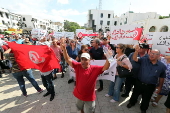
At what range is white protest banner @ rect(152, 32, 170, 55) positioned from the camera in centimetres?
251

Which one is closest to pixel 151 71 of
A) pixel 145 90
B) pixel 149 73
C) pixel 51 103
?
pixel 149 73

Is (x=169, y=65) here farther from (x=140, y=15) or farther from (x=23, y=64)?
(x=140, y=15)

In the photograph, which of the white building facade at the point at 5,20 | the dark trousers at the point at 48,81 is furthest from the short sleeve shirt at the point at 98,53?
the white building facade at the point at 5,20

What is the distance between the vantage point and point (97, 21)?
47.8m

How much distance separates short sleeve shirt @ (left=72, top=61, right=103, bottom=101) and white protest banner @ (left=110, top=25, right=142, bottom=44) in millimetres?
1491

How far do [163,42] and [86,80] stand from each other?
2448 mm

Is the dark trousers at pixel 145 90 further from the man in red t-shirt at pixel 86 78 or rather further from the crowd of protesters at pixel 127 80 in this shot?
the man in red t-shirt at pixel 86 78

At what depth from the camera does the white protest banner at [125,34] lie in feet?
8.88

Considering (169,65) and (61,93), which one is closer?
(169,65)

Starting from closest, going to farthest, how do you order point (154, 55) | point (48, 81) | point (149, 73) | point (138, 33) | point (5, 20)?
point (154, 55), point (149, 73), point (138, 33), point (48, 81), point (5, 20)

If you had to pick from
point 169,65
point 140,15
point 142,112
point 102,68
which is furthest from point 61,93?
point 140,15

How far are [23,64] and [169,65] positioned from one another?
434 cm

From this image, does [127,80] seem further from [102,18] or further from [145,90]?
[102,18]

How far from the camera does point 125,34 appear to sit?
113 inches
